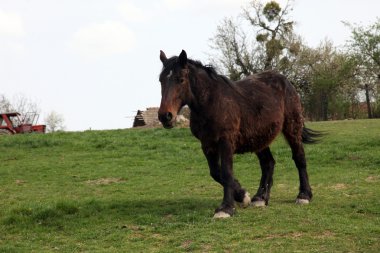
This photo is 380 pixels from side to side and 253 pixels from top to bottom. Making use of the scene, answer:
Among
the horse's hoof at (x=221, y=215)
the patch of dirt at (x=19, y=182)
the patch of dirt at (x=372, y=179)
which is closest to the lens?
the horse's hoof at (x=221, y=215)

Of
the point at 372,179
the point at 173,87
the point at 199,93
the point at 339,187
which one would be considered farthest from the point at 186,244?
the point at 372,179

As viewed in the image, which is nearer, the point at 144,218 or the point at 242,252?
the point at 242,252

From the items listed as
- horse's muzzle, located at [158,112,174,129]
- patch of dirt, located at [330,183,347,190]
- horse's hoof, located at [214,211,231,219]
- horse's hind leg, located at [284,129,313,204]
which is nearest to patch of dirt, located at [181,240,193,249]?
horse's hoof, located at [214,211,231,219]

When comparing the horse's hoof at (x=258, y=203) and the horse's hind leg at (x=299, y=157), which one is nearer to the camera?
the horse's hoof at (x=258, y=203)

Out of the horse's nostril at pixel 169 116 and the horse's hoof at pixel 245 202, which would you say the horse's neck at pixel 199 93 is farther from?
the horse's hoof at pixel 245 202

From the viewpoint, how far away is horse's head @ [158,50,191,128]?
23.7ft

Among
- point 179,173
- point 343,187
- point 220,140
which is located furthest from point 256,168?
point 220,140

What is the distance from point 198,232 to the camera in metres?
6.55

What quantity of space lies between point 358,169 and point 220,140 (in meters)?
6.56

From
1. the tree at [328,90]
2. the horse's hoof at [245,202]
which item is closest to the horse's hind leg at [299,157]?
the horse's hoof at [245,202]

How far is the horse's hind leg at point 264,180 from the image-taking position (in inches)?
336

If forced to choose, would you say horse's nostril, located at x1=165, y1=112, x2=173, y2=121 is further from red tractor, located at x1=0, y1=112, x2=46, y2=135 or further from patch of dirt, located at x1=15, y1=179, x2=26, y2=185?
red tractor, located at x1=0, y1=112, x2=46, y2=135

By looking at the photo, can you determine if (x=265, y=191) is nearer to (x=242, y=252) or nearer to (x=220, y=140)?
(x=220, y=140)

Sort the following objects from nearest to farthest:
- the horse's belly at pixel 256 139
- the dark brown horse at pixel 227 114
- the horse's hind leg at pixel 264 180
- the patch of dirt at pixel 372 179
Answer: the dark brown horse at pixel 227 114
the horse's belly at pixel 256 139
the horse's hind leg at pixel 264 180
the patch of dirt at pixel 372 179
